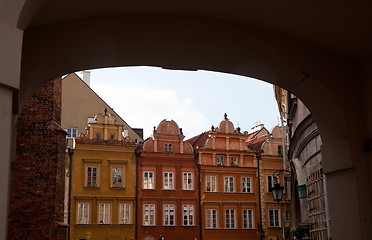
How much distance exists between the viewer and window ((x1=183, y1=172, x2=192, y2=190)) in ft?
112

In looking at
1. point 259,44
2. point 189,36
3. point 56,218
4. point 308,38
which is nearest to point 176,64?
point 189,36

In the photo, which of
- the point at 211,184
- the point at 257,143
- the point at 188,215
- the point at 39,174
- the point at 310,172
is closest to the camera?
the point at 310,172

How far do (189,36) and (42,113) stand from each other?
21.8 feet

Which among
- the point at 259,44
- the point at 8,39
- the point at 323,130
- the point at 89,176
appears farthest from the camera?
the point at 89,176

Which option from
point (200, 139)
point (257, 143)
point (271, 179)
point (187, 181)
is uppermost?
point (200, 139)

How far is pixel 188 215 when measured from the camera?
3372 centimetres

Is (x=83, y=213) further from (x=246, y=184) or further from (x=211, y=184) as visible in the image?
(x=246, y=184)

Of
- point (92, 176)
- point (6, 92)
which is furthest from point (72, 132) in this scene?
point (6, 92)

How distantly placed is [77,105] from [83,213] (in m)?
7.86

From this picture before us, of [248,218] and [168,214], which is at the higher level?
[168,214]

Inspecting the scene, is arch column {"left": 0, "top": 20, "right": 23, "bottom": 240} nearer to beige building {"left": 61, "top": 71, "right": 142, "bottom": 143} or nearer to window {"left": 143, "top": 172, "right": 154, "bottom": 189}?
window {"left": 143, "top": 172, "right": 154, "bottom": 189}

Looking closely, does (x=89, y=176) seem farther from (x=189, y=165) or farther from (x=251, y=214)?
(x=251, y=214)

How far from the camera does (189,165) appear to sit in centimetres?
3475

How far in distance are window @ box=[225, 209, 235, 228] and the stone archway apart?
30184 millimetres
